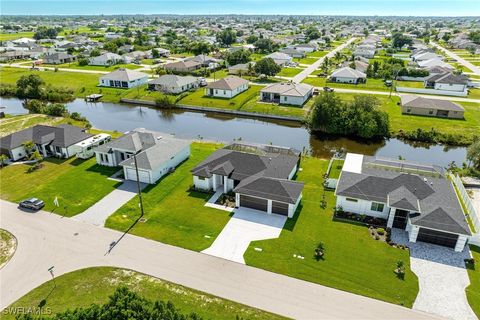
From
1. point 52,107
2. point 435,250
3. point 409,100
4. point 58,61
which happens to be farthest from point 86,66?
point 435,250

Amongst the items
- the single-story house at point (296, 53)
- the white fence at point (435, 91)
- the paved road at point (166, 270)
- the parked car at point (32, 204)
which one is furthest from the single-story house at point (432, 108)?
the single-story house at point (296, 53)

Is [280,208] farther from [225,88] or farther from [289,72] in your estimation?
[289,72]

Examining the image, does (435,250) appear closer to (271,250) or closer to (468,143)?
(271,250)

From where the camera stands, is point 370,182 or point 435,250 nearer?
point 435,250

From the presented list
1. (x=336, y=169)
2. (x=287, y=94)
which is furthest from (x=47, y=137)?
(x=287, y=94)

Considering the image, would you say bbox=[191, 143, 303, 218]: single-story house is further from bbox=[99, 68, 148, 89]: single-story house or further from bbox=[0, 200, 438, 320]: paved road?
bbox=[99, 68, 148, 89]: single-story house

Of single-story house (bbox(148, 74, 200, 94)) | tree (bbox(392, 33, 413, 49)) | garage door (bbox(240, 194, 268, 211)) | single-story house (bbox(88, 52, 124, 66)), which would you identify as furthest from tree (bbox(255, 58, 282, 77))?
tree (bbox(392, 33, 413, 49))
